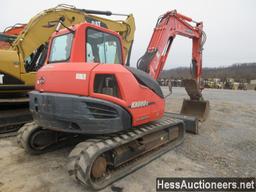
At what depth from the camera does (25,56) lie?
600 cm

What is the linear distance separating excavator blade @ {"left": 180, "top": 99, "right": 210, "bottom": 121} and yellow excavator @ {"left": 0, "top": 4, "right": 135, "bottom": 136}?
2705 mm

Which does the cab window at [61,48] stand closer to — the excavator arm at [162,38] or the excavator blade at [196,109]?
the excavator arm at [162,38]

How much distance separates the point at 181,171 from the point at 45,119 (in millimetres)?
2365

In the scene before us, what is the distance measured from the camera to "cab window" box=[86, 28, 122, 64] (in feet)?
12.5

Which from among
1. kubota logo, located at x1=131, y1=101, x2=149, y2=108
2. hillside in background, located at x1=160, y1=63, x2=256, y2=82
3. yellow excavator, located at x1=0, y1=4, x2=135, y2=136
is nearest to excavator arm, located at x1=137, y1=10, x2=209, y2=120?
yellow excavator, located at x1=0, y1=4, x2=135, y2=136

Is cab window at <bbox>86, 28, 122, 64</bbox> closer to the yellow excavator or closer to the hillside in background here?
the yellow excavator

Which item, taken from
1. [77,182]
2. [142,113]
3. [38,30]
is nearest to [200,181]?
[142,113]

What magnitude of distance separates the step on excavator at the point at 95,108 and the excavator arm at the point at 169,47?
1.85 metres

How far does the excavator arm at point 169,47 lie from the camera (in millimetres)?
6014

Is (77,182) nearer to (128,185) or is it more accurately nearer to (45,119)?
(128,185)

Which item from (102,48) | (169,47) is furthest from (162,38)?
(102,48)

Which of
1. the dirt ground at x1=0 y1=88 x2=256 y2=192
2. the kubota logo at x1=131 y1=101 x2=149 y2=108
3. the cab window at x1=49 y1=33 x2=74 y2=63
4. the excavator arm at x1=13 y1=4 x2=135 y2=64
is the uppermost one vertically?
the excavator arm at x1=13 y1=4 x2=135 y2=64

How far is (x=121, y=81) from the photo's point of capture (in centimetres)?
346

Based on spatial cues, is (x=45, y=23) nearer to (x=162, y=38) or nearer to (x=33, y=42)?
(x=33, y=42)
